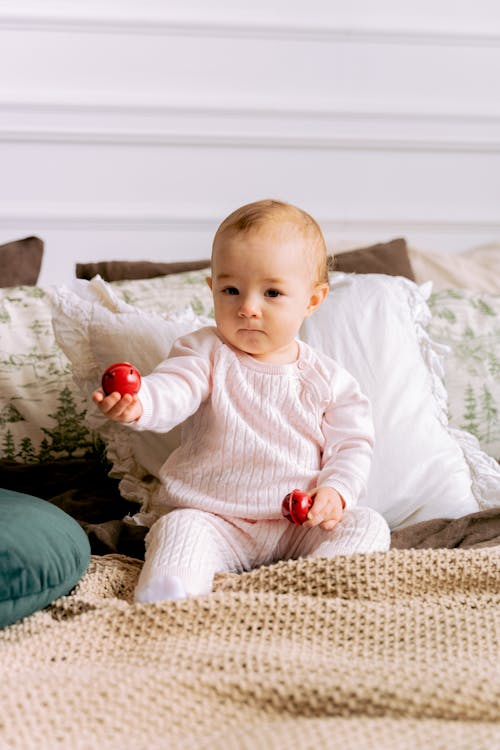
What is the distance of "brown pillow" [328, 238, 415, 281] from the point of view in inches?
81.3

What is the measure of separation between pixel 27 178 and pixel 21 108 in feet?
0.51

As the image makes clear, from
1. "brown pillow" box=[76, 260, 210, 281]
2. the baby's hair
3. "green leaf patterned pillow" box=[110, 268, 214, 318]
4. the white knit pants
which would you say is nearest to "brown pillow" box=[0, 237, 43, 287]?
"brown pillow" box=[76, 260, 210, 281]

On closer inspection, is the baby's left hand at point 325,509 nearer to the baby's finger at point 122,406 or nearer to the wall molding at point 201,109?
the baby's finger at point 122,406

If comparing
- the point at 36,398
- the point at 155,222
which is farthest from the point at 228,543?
the point at 155,222

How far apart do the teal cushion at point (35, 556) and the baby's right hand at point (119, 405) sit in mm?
149

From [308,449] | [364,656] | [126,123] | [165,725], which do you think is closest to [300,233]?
[308,449]

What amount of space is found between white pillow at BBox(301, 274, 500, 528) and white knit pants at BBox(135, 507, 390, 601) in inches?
7.5

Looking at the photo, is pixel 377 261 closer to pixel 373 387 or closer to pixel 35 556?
pixel 373 387

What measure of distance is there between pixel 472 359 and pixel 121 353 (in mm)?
684

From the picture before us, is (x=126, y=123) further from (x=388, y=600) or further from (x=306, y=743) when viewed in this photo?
(x=306, y=743)

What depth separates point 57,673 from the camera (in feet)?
3.36

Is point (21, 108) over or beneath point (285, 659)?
over

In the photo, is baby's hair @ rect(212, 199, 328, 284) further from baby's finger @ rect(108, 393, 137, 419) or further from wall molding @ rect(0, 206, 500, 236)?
wall molding @ rect(0, 206, 500, 236)

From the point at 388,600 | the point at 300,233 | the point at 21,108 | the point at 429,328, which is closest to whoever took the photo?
the point at 388,600
